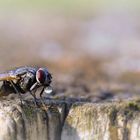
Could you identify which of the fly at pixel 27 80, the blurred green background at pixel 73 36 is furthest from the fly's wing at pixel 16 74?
the blurred green background at pixel 73 36

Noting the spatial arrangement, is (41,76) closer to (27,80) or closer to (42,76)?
(42,76)

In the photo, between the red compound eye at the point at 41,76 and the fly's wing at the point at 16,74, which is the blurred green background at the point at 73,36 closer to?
the fly's wing at the point at 16,74

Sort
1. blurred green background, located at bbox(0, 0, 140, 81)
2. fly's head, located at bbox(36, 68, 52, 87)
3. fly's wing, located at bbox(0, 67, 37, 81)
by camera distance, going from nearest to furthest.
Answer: fly's head, located at bbox(36, 68, 52, 87) < fly's wing, located at bbox(0, 67, 37, 81) < blurred green background, located at bbox(0, 0, 140, 81)

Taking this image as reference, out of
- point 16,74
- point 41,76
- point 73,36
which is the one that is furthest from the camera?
point 73,36

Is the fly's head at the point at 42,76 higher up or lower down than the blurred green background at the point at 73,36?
lower down

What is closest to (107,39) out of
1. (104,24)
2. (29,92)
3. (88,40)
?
(88,40)

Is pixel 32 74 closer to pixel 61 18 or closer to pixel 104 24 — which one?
pixel 104 24

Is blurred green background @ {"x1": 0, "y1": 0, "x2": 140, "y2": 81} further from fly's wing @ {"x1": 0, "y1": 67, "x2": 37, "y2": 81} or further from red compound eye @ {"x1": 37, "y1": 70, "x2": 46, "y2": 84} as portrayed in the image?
red compound eye @ {"x1": 37, "y1": 70, "x2": 46, "y2": 84}

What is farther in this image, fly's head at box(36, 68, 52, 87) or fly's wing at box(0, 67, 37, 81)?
fly's wing at box(0, 67, 37, 81)

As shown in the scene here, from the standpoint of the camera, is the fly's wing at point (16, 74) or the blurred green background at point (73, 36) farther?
the blurred green background at point (73, 36)

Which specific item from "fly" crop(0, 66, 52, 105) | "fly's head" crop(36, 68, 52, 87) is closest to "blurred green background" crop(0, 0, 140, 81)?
"fly" crop(0, 66, 52, 105)

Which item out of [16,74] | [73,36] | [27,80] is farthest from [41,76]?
[73,36]
